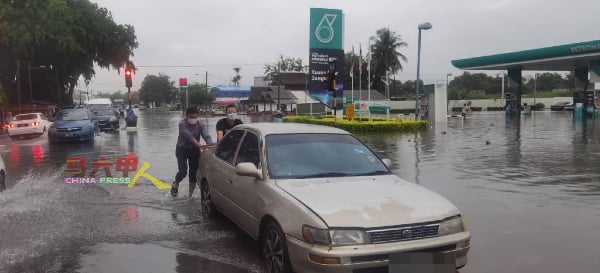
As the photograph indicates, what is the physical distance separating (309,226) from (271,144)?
5.67 feet

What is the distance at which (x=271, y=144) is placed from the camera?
5.63 m

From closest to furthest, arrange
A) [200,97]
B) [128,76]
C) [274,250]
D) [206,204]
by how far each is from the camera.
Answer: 1. [274,250]
2. [206,204]
3. [128,76]
4. [200,97]

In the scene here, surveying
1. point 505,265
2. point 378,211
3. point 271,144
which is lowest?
point 505,265

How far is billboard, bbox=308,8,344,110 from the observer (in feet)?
93.4

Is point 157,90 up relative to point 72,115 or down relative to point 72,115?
up

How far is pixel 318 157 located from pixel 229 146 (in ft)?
5.21

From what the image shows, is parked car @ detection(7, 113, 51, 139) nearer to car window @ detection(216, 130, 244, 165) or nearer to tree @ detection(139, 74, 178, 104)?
car window @ detection(216, 130, 244, 165)

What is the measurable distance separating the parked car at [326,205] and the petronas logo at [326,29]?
23.0 meters

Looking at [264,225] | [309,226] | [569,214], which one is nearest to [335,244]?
[309,226]

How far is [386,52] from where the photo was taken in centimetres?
7781

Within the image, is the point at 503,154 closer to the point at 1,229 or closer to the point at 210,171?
the point at 210,171

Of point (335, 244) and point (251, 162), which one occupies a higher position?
point (251, 162)

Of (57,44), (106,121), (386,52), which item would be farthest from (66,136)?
(386,52)

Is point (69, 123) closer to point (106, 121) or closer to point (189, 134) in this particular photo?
point (106, 121)
